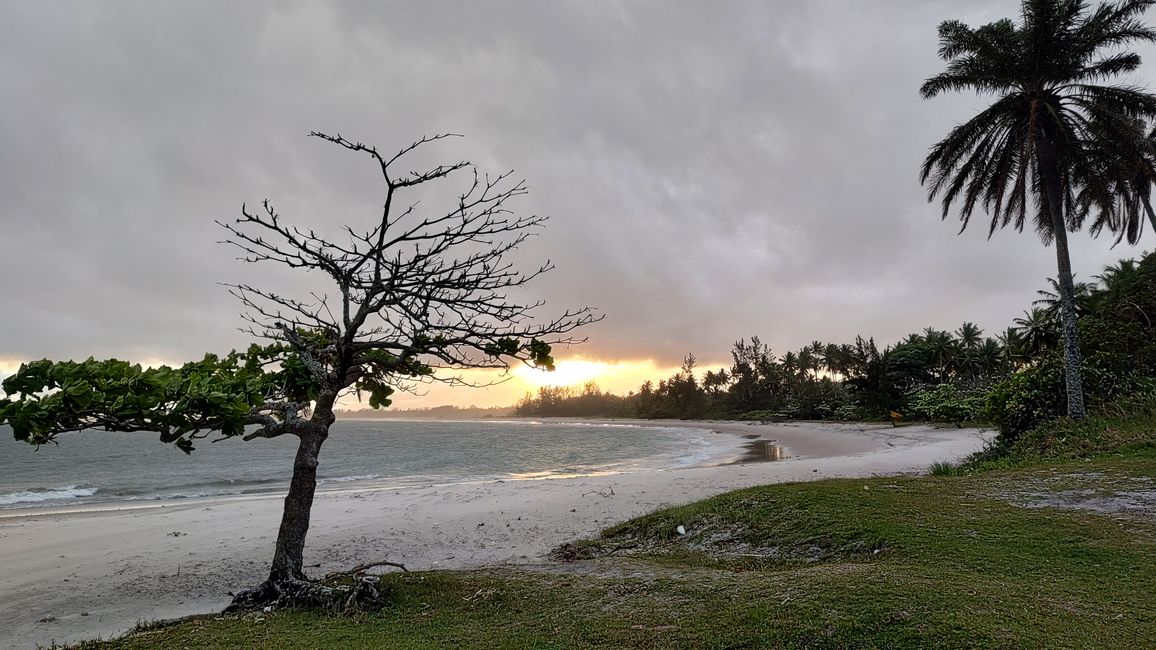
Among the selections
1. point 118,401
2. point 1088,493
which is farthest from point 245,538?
point 1088,493

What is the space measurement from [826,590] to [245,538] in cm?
1161

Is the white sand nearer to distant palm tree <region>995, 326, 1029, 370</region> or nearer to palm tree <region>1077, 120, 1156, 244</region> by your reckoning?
palm tree <region>1077, 120, 1156, 244</region>

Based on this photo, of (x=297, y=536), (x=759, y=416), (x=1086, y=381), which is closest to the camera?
(x=297, y=536)

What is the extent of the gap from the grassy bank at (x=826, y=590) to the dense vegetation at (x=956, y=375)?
36.9 feet

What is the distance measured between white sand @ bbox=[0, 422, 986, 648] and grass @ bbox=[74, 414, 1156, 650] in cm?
263

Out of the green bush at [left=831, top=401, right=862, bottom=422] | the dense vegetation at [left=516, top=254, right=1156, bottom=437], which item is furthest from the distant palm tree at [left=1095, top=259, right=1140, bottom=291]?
the green bush at [left=831, top=401, right=862, bottom=422]

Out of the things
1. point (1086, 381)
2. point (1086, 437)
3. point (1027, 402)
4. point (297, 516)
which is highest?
point (1086, 381)

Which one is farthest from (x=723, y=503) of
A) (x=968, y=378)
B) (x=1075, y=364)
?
(x=968, y=378)

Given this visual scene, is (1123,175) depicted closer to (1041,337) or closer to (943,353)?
(1041,337)

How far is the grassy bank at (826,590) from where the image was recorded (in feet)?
13.5

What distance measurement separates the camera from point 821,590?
189 inches

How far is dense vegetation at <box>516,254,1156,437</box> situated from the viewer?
1758cm

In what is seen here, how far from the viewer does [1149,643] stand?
3.72 meters

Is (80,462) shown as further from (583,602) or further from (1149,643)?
(1149,643)
